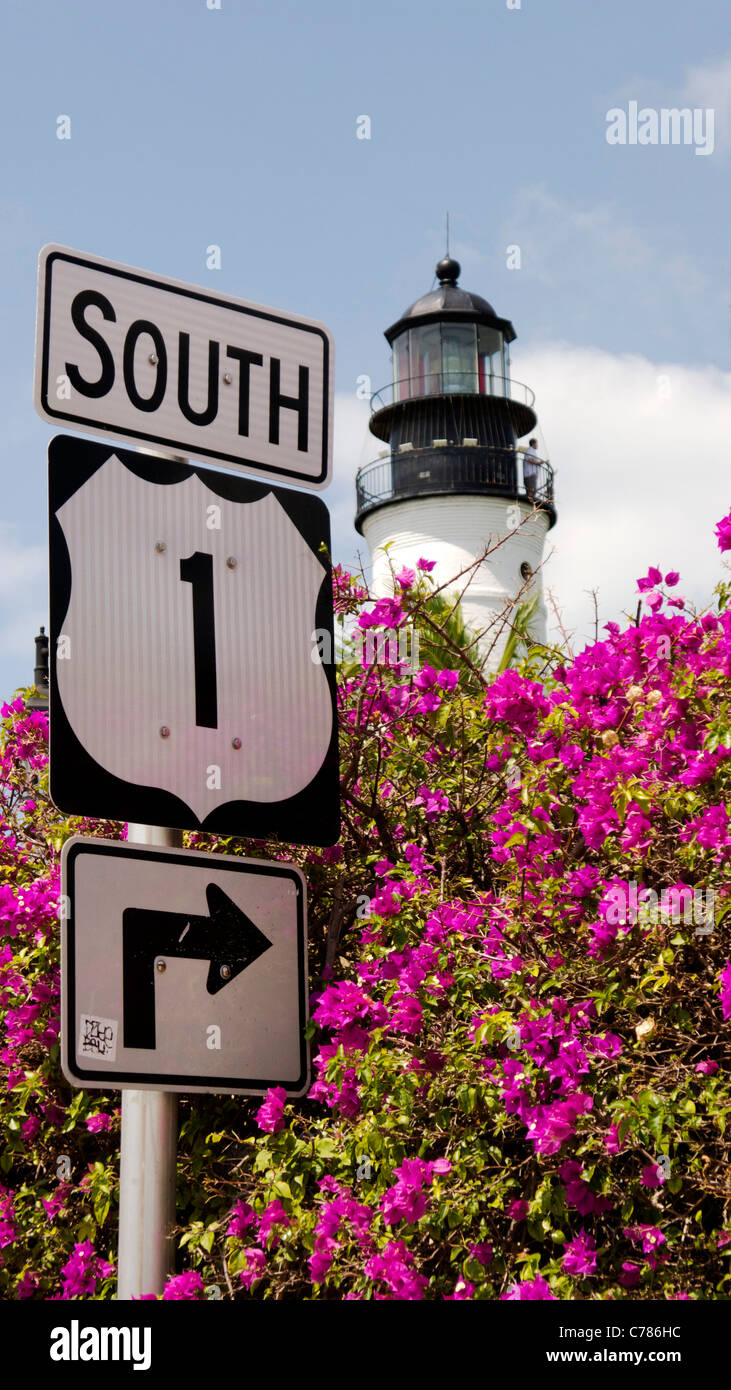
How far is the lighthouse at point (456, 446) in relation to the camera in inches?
910

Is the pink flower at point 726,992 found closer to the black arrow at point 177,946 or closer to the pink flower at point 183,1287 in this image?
the black arrow at point 177,946

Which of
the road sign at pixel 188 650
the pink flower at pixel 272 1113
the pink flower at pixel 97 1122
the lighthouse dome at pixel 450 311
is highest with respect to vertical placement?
the lighthouse dome at pixel 450 311

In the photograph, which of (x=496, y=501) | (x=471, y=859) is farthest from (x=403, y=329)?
(x=471, y=859)

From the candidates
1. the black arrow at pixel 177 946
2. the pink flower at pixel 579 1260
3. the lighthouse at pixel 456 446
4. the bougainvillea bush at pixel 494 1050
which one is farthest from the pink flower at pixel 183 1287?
the lighthouse at pixel 456 446

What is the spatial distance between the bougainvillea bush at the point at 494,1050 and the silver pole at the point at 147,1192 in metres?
0.13

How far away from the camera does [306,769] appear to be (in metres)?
→ 2.56

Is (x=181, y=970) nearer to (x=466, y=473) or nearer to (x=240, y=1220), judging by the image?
(x=240, y=1220)

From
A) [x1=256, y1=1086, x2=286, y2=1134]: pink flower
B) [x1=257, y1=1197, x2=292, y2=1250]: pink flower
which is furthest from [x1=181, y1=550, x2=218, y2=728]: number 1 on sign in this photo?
[x1=257, y1=1197, x2=292, y2=1250]: pink flower

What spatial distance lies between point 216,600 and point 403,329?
22.6m

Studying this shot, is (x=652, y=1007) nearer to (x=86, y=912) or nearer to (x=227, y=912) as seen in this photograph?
(x=227, y=912)

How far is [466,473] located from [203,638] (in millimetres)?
21162

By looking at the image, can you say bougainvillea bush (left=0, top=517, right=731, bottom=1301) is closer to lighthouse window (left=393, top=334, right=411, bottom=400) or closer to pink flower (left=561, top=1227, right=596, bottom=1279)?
pink flower (left=561, top=1227, right=596, bottom=1279)

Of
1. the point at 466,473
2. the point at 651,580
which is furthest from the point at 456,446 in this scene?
the point at 651,580

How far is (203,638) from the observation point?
95.7 inches
